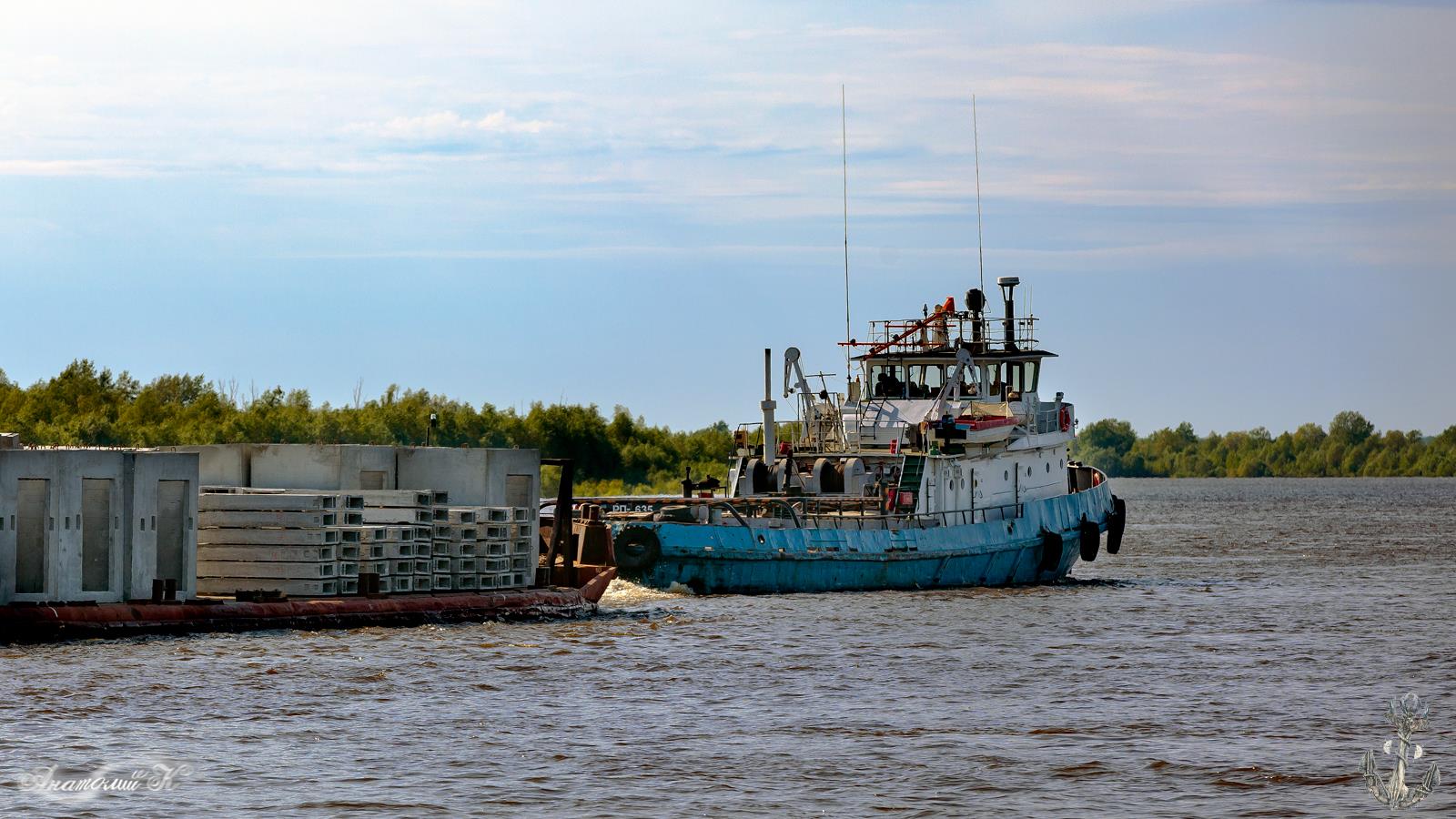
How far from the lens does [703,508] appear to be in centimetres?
3184

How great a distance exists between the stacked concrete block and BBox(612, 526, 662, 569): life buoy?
7.21 metres

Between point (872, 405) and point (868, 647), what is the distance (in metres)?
12.0

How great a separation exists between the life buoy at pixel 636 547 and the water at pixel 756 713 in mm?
668

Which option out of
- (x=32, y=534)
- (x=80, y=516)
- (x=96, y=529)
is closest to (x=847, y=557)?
(x=96, y=529)

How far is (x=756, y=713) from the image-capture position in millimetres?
19609

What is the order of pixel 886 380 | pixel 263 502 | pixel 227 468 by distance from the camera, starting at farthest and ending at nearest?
pixel 886 380
pixel 227 468
pixel 263 502

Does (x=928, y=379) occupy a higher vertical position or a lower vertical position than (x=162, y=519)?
higher

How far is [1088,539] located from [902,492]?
21.0 ft

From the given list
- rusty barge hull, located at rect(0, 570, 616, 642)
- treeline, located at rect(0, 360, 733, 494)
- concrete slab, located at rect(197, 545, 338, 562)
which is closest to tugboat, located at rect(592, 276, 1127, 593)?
rusty barge hull, located at rect(0, 570, 616, 642)

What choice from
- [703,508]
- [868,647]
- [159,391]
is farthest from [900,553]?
[159,391]

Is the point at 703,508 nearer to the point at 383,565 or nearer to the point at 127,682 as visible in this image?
the point at 383,565

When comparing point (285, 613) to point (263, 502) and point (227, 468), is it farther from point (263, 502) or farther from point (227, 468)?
point (227, 468)

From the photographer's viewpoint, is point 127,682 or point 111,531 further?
point 111,531

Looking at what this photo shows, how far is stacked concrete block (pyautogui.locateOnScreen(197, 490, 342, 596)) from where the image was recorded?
2430 centimetres
